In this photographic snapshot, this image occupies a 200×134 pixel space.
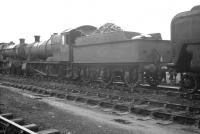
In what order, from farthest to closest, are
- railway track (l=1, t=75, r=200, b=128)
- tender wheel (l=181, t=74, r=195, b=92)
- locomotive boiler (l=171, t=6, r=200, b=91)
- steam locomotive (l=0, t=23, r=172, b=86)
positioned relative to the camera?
steam locomotive (l=0, t=23, r=172, b=86)
tender wheel (l=181, t=74, r=195, b=92)
locomotive boiler (l=171, t=6, r=200, b=91)
railway track (l=1, t=75, r=200, b=128)

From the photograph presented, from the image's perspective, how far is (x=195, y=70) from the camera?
894 centimetres

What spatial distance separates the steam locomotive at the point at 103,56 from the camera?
1233cm

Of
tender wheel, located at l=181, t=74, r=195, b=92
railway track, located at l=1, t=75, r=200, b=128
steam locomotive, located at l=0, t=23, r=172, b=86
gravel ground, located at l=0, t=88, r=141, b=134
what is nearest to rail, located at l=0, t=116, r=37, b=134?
gravel ground, located at l=0, t=88, r=141, b=134

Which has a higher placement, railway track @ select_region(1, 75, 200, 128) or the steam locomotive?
the steam locomotive

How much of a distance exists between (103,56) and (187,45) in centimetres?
536

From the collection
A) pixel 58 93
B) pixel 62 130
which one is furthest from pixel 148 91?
pixel 62 130

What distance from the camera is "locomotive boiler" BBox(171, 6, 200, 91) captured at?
8773 mm

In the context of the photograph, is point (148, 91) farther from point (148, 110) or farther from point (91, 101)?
point (148, 110)

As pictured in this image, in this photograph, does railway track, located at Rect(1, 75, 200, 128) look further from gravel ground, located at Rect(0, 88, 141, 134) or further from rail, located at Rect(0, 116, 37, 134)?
rail, located at Rect(0, 116, 37, 134)

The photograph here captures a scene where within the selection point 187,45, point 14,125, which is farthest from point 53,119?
point 187,45

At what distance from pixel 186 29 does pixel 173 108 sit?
8.39ft

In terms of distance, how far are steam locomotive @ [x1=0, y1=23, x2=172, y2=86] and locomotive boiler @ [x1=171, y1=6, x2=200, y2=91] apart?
237 centimetres

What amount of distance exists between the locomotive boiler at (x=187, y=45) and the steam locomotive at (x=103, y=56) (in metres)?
2.37

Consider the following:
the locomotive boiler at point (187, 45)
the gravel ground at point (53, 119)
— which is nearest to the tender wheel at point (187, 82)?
the locomotive boiler at point (187, 45)
